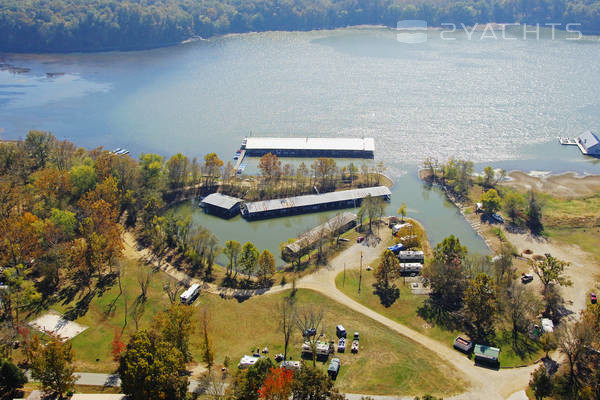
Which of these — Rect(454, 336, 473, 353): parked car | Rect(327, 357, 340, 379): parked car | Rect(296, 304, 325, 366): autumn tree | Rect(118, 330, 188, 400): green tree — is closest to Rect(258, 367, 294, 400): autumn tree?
Rect(327, 357, 340, 379): parked car

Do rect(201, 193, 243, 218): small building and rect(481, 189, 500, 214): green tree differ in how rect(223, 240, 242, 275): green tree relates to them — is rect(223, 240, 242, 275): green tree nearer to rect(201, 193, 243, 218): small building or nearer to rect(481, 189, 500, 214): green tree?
rect(201, 193, 243, 218): small building

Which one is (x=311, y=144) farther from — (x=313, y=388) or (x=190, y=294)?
(x=313, y=388)

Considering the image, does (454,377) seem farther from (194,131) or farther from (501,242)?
(194,131)

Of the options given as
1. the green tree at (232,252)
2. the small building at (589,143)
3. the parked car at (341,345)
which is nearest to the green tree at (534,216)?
the small building at (589,143)

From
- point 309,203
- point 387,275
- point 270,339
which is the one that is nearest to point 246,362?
point 270,339

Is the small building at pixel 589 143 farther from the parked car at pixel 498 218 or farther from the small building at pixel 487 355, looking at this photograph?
the small building at pixel 487 355

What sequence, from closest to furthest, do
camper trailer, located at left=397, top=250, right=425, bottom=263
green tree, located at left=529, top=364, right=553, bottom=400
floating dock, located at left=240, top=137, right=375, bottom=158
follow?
green tree, located at left=529, top=364, right=553, bottom=400, camper trailer, located at left=397, top=250, right=425, bottom=263, floating dock, located at left=240, top=137, right=375, bottom=158
